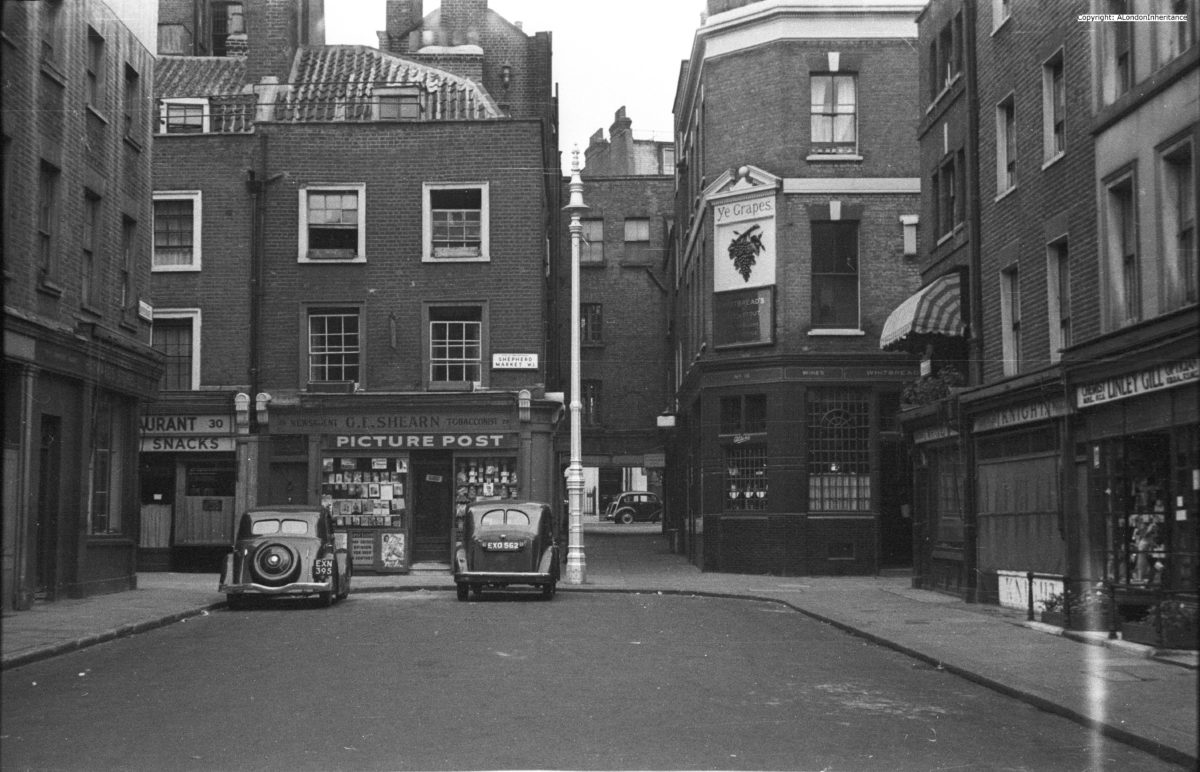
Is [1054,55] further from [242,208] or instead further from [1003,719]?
[242,208]

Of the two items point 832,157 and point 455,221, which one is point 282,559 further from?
point 832,157

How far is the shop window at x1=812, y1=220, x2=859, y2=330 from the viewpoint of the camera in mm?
31828

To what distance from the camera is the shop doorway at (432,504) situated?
32719 millimetres

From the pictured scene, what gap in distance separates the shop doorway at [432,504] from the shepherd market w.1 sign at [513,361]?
95.5 inches

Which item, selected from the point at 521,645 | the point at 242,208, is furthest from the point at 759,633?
the point at 242,208

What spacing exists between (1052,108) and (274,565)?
46.1 ft

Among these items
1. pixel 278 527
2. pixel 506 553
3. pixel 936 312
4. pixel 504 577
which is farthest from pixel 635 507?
pixel 278 527

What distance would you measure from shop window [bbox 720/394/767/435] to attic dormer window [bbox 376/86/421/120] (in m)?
10.9

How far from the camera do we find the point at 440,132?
33875 millimetres

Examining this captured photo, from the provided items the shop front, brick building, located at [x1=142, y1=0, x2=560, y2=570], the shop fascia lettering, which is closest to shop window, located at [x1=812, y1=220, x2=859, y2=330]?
brick building, located at [x1=142, y1=0, x2=560, y2=570]

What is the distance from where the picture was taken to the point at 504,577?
24594mm

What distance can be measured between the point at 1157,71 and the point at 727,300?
55.2 ft

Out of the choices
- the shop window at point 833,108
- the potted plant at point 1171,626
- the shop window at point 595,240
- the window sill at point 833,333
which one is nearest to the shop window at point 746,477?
the window sill at point 833,333

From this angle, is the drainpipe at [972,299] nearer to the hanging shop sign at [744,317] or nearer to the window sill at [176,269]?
the hanging shop sign at [744,317]
